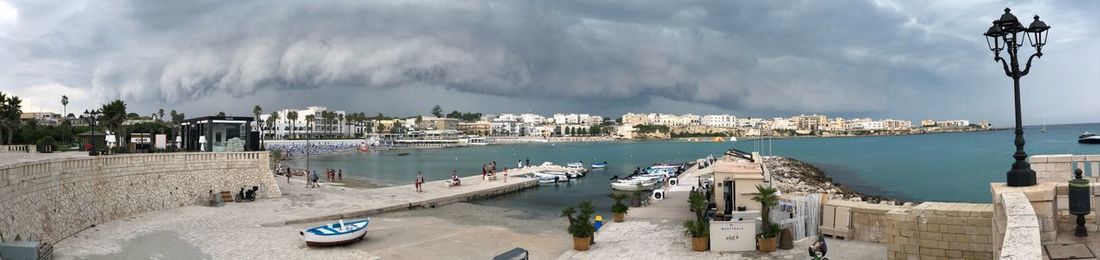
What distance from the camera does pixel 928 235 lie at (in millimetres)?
8914

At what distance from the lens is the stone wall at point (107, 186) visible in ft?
51.0

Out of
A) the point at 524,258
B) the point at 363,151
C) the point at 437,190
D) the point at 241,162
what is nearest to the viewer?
the point at 524,258

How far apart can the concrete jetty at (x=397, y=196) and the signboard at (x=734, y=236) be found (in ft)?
52.2

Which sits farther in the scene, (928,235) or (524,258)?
(524,258)

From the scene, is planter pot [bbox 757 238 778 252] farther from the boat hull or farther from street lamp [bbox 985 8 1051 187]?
the boat hull

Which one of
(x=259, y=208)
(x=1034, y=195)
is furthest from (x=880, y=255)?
(x=259, y=208)

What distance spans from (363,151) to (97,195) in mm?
109946

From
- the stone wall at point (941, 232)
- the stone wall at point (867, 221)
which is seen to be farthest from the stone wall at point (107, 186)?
the stone wall at point (867, 221)

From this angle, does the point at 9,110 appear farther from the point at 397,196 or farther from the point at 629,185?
the point at 629,185

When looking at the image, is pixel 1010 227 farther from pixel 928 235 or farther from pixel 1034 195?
pixel 928 235

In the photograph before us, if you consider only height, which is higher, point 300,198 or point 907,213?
point 907,213

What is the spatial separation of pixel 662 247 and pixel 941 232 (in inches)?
247

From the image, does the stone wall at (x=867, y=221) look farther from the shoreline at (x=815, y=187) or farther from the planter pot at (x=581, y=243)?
the shoreline at (x=815, y=187)

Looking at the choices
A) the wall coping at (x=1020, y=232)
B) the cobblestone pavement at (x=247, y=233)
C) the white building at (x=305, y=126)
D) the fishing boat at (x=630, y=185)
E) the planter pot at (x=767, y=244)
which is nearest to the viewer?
the wall coping at (x=1020, y=232)
